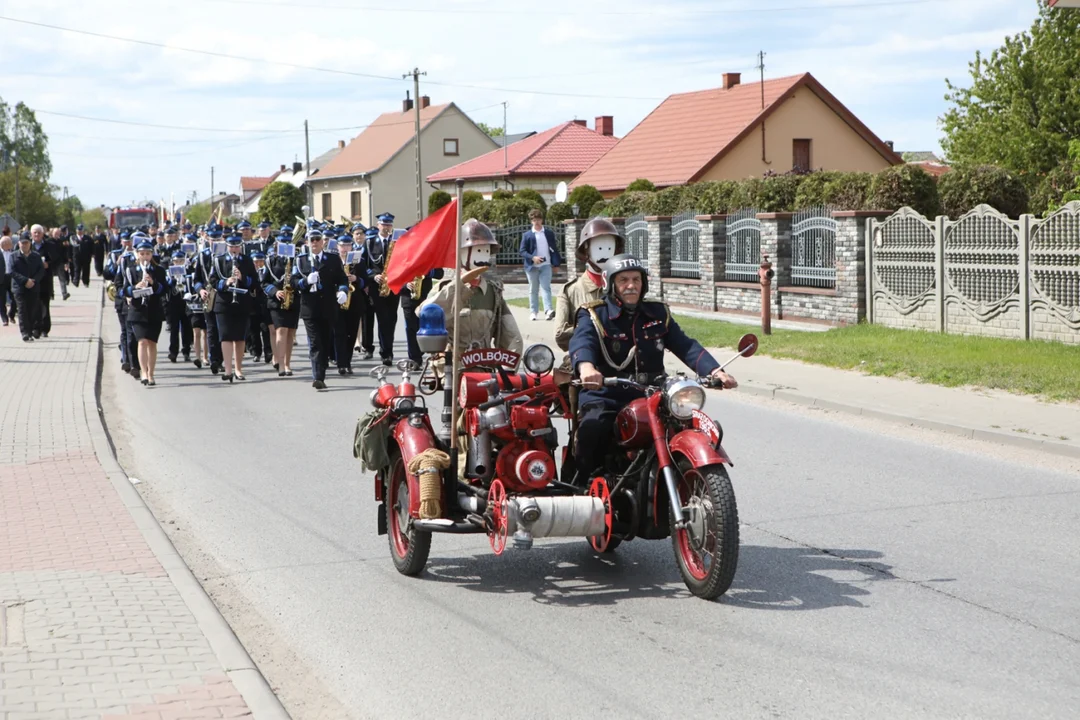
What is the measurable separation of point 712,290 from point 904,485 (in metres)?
16.8

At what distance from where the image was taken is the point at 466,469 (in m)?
6.92

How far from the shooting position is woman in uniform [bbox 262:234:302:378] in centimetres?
1730

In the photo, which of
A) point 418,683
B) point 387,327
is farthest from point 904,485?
point 387,327

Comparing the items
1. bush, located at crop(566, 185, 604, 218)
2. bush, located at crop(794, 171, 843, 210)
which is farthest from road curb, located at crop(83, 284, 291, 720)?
bush, located at crop(566, 185, 604, 218)

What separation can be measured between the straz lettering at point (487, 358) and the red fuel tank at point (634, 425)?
0.67 metres

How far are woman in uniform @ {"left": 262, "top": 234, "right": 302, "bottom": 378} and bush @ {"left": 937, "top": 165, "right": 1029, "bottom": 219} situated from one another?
11331 millimetres

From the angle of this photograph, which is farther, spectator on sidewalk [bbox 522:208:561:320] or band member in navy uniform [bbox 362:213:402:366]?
spectator on sidewalk [bbox 522:208:561:320]

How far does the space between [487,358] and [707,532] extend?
59.4 inches

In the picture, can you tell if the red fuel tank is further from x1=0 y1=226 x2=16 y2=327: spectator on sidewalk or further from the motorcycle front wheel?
x1=0 y1=226 x2=16 y2=327: spectator on sidewalk

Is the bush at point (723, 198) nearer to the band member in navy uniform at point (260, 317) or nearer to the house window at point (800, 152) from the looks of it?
the band member in navy uniform at point (260, 317)

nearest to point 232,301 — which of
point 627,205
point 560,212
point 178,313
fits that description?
point 178,313

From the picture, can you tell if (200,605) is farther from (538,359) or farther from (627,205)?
(627,205)

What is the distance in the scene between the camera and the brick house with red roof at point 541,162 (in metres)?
64.5

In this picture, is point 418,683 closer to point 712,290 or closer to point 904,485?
point 904,485
